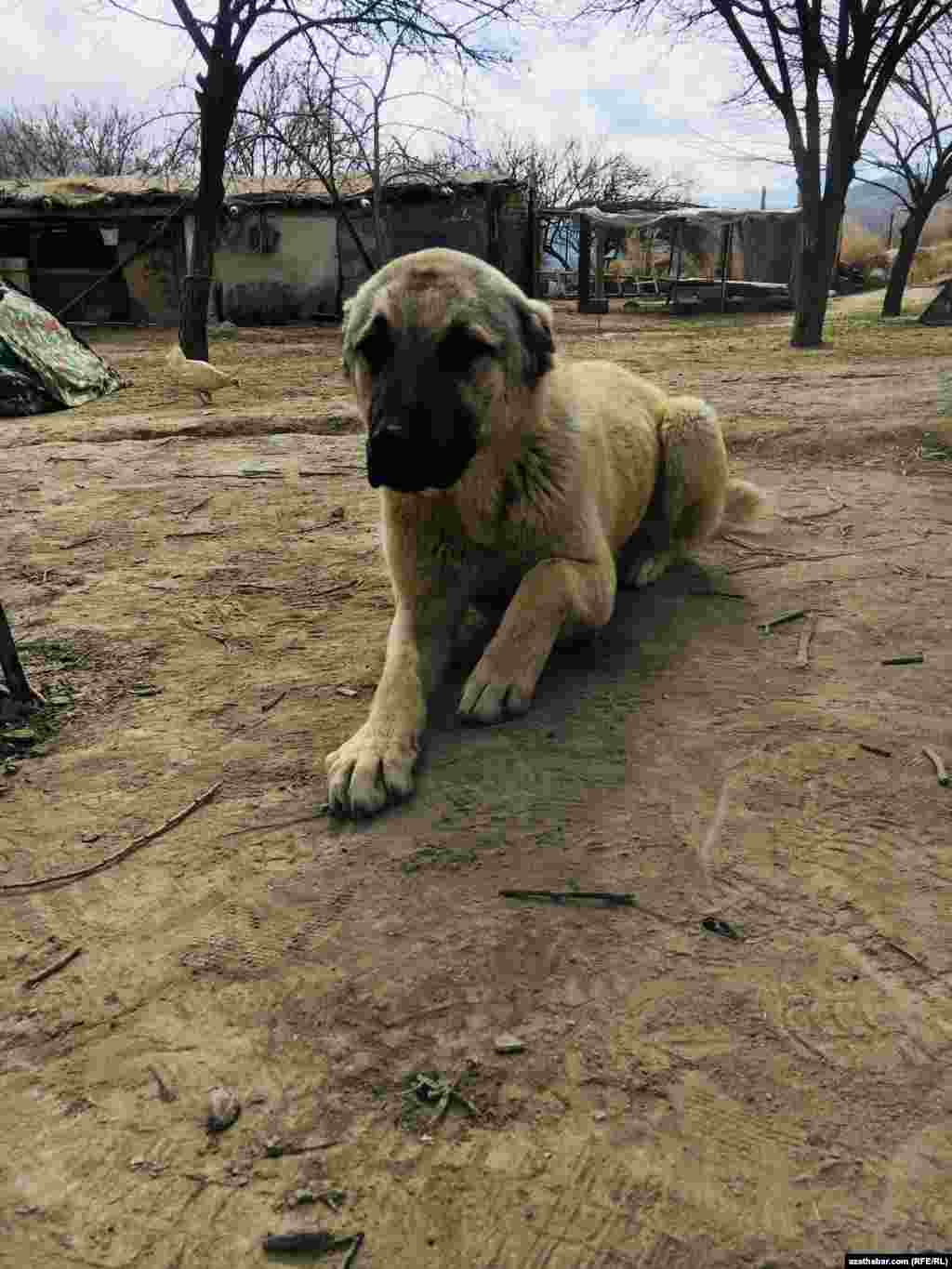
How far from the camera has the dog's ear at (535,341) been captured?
3305 millimetres

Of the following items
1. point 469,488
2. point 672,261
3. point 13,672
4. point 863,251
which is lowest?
point 13,672

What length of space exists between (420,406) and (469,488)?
481mm

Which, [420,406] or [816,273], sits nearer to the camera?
[420,406]

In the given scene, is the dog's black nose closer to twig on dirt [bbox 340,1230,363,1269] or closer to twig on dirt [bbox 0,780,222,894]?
twig on dirt [bbox 0,780,222,894]

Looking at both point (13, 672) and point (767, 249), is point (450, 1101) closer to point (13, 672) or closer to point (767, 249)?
point (13, 672)

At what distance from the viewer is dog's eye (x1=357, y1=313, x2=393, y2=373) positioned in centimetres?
291

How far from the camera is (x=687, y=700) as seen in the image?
311 centimetres

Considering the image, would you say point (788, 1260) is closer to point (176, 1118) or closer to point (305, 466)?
point (176, 1118)

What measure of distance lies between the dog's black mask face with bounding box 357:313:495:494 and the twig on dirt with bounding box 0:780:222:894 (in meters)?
1.06

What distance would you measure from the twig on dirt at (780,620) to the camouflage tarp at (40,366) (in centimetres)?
842

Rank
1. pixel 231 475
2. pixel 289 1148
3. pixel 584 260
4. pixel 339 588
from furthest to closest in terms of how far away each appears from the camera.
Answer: pixel 584 260 < pixel 231 475 < pixel 339 588 < pixel 289 1148

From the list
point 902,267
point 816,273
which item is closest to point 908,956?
point 816,273

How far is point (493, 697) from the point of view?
117 inches

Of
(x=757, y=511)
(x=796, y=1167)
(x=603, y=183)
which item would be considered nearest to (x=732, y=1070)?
(x=796, y=1167)
